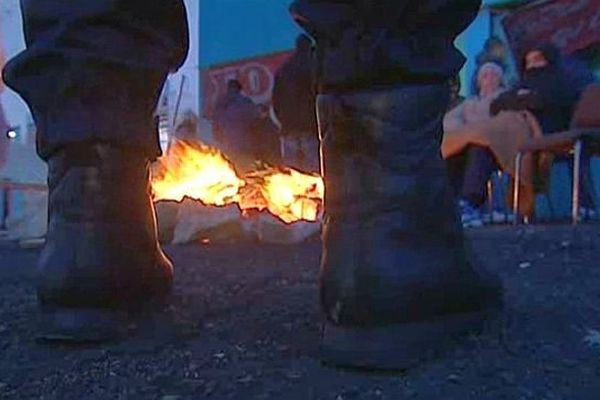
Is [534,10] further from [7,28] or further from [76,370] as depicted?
[76,370]

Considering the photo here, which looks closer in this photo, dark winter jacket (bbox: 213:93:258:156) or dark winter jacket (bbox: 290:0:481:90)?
dark winter jacket (bbox: 290:0:481:90)

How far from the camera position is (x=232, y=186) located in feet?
14.3

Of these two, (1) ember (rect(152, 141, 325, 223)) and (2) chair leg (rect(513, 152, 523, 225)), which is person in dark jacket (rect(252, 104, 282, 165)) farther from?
(1) ember (rect(152, 141, 325, 223))

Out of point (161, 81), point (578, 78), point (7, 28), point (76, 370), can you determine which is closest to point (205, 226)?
point (161, 81)

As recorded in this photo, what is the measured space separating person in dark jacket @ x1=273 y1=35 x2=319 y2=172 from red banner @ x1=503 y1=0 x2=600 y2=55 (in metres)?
1.62

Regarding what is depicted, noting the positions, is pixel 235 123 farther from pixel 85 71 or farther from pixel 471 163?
pixel 85 71

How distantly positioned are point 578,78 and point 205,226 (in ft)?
9.59

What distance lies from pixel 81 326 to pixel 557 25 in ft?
20.7

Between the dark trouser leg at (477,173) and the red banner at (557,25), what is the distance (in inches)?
71.6

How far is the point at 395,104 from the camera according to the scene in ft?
3.86

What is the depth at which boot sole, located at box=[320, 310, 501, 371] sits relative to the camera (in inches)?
44.1

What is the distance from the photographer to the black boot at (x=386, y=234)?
1138mm

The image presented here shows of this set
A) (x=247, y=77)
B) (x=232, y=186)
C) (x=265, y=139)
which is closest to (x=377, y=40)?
(x=232, y=186)

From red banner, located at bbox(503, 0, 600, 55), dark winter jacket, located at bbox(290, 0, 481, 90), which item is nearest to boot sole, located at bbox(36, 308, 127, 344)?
dark winter jacket, located at bbox(290, 0, 481, 90)
